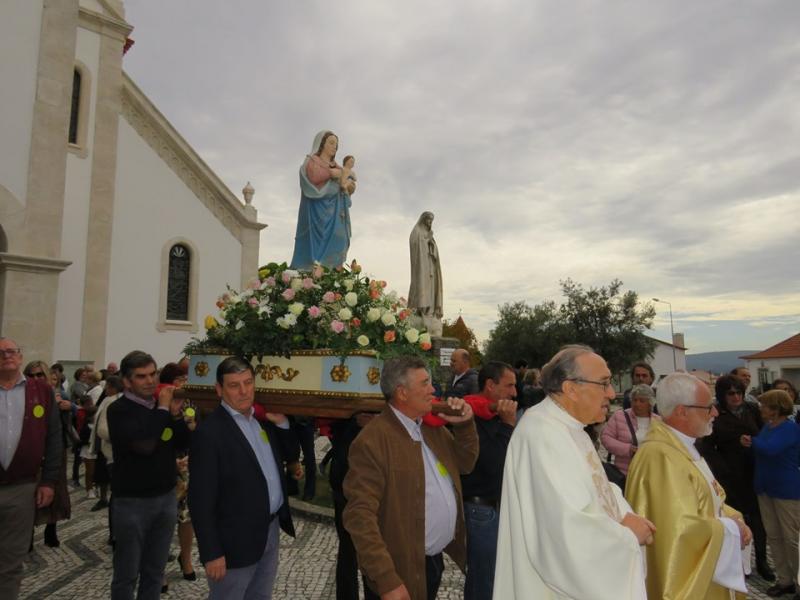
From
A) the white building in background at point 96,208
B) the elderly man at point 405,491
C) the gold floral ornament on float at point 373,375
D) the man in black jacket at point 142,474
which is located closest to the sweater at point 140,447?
the man in black jacket at point 142,474

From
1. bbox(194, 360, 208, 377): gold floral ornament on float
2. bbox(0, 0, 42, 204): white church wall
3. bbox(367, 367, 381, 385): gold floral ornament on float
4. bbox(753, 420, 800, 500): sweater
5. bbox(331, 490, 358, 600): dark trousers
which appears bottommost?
bbox(331, 490, 358, 600): dark trousers

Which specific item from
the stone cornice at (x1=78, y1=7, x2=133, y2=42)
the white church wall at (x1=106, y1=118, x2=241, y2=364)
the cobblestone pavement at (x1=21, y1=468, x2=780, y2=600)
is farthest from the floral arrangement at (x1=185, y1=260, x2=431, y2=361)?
the stone cornice at (x1=78, y1=7, x2=133, y2=42)

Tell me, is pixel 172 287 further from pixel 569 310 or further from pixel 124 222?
pixel 569 310

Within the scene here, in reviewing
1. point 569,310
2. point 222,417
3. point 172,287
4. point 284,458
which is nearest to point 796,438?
point 284,458

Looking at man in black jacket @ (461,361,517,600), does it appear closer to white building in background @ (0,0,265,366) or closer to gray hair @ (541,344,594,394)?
gray hair @ (541,344,594,394)

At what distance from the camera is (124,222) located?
1711 centimetres

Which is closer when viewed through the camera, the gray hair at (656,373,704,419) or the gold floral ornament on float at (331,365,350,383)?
the gray hair at (656,373,704,419)

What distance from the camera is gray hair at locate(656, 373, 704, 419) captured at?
10.6ft

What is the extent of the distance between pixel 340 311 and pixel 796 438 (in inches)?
171

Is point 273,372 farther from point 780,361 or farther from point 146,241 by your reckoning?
point 780,361

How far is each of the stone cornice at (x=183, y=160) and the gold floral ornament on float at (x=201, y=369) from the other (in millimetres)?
15179

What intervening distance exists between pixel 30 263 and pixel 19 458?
11.2m

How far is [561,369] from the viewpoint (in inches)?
108

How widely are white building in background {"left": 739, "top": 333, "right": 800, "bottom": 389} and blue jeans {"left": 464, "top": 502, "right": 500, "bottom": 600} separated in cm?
4899
